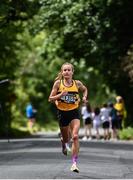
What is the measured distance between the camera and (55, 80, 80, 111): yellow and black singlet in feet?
51.7

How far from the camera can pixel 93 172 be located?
15289mm

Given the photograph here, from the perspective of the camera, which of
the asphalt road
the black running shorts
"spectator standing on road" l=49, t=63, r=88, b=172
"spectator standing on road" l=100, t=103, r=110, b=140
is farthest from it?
"spectator standing on road" l=100, t=103, r=110, b=140

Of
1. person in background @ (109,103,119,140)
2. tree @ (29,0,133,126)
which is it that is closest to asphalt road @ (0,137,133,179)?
person in background @ (109,103,119,140)

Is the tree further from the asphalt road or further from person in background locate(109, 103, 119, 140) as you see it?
the asphalt road

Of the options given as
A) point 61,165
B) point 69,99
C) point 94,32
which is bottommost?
point 61,165

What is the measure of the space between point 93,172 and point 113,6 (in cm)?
2417

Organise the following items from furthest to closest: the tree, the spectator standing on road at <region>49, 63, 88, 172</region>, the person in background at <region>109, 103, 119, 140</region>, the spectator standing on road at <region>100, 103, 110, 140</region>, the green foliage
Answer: the tree
the spectator standing on road at <region>100, 103, 110, 140</region>
the person in background at <region>109, 103, 119, 140</region>
the green foliage
the spectator standing on road at <region>49, 63, 88, 172</region>

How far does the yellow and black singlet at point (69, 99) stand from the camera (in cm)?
1575

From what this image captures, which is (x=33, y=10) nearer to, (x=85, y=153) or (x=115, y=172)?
(x=85, y=153)

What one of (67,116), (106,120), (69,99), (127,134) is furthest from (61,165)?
(106,120)

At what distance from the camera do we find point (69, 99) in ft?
51.7

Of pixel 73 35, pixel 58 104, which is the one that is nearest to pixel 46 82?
pixel 73 35

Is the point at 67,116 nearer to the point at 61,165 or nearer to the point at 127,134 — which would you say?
the point at 61,165

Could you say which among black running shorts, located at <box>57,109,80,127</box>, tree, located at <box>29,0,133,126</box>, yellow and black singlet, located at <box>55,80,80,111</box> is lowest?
black running shorts, located at <box>57,109,80,127</box>
